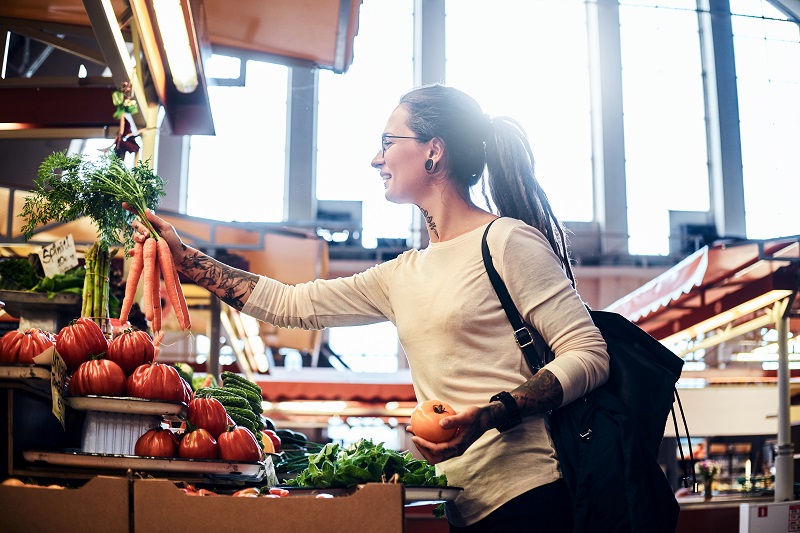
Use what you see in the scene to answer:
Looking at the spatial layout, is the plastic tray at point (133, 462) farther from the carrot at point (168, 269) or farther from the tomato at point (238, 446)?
the carrot at point (168, 269)

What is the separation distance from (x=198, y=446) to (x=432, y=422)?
50cm

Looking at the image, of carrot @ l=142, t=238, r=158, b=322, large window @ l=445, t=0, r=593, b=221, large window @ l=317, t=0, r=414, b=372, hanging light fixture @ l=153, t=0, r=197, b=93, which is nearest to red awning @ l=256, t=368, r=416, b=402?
large window @ l=317, t=0, r=414, b=372

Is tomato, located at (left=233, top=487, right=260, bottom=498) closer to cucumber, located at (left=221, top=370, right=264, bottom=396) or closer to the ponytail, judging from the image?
the ponytail

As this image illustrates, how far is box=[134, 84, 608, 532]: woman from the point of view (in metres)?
1.75

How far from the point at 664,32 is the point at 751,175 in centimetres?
313

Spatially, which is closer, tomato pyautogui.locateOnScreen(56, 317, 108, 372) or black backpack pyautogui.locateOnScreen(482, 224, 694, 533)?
black backpack pyautogui.locateOnScreen(482, 224, 694, 533)

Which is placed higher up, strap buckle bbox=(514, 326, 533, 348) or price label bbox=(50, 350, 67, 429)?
strap buckle bbox=(514, 326, 533, 348)

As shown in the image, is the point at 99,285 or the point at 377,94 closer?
the point at 99,285

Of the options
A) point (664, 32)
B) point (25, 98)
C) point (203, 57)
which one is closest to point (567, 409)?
point (203, 57)

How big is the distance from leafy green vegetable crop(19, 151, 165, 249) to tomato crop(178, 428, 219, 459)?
0.56 meters

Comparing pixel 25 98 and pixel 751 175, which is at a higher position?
pixel 751 175

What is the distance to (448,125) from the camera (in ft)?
6.80

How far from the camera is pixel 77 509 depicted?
1574 mm

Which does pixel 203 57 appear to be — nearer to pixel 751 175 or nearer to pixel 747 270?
pixel 747 270
